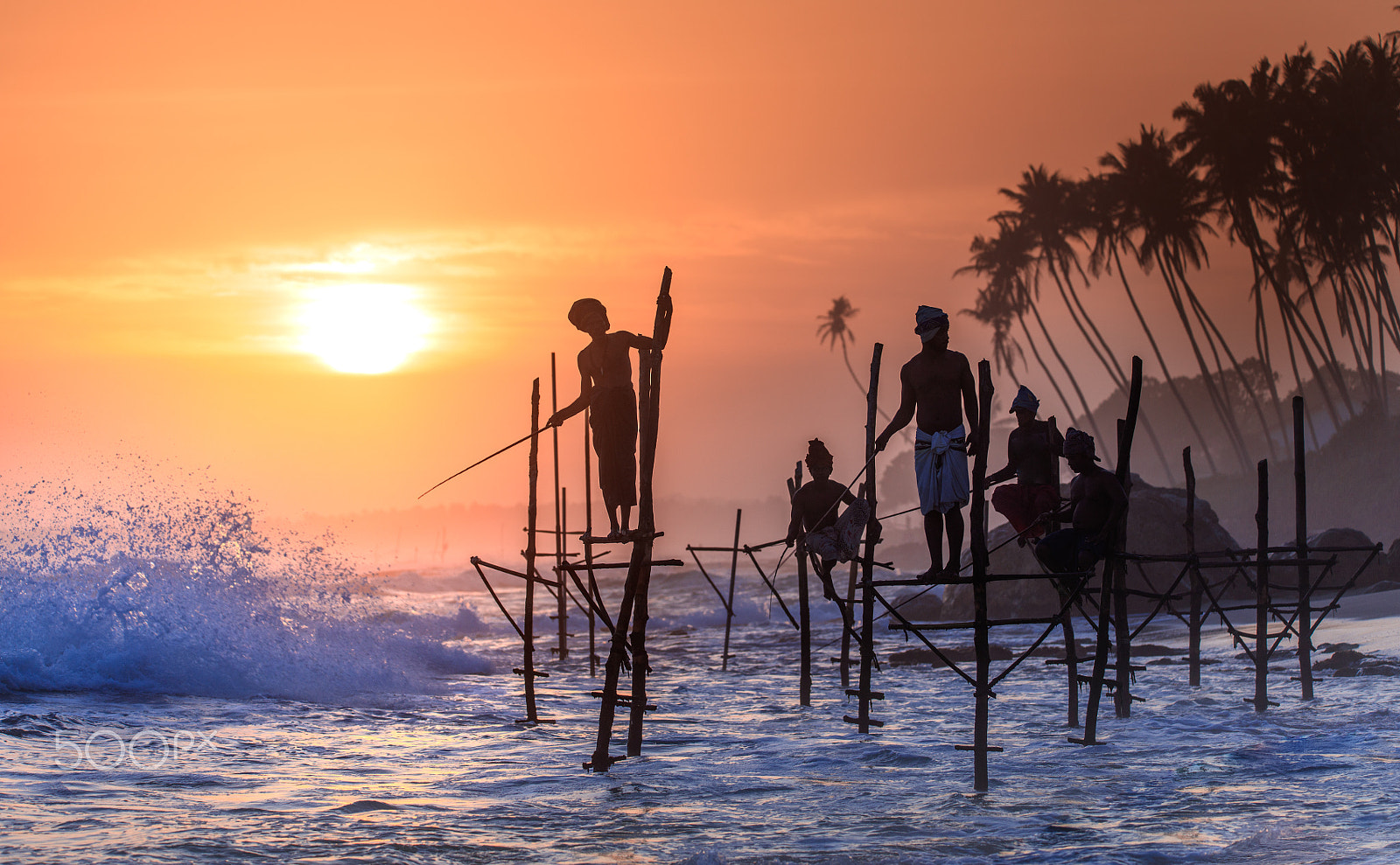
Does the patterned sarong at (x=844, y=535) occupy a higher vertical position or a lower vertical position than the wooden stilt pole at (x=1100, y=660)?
higher

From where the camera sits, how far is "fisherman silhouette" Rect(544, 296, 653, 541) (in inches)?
493

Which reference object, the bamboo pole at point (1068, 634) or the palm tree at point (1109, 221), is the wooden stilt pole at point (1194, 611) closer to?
the bamboo pole at point (1068, 634)

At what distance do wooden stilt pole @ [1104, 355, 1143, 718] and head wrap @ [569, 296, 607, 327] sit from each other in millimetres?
5495

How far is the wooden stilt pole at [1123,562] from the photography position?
42.1ft

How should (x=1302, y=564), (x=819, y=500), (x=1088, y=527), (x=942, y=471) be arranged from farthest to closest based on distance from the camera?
(x=819, y=500)
(x=1302, y=564)
(x=1088, y=527)
(x=942, y=471)

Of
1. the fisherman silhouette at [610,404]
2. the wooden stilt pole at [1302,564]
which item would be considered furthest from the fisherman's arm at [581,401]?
the wooden stilt pole at [1302,564]

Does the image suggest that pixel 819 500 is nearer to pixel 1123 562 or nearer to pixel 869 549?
pixel 869 549

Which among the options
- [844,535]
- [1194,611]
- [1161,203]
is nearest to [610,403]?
[844,535]

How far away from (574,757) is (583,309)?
5417 millimetres

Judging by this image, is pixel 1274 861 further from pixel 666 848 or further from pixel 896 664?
pixel 896 664

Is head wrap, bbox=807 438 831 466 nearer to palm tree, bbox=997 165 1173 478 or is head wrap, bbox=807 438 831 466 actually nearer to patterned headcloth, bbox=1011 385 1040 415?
patterned headcloth, bbox=1011 385 1040 415

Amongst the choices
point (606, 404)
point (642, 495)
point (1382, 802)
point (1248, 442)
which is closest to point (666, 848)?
point (642, 495)

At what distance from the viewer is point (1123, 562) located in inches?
541

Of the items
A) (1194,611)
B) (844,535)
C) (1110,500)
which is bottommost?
(1194,611)
